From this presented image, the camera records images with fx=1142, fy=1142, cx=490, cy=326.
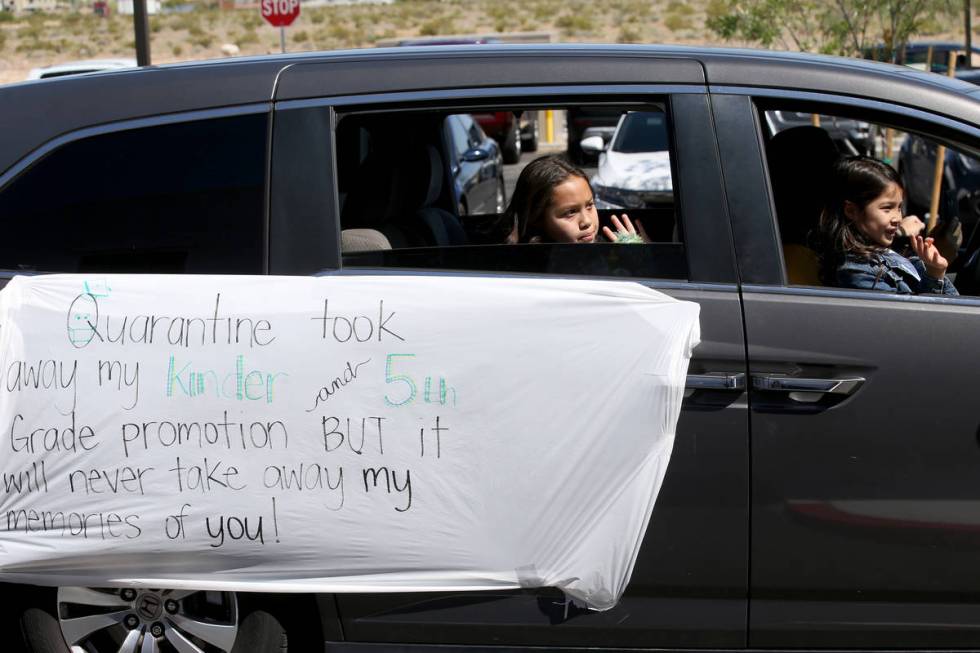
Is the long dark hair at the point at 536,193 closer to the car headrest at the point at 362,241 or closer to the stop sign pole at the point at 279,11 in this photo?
the car headrest at the point at 362,241

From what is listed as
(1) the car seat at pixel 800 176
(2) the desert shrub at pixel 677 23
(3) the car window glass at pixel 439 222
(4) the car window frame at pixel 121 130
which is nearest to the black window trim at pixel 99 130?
(4) the car window frame at pixel 121 130

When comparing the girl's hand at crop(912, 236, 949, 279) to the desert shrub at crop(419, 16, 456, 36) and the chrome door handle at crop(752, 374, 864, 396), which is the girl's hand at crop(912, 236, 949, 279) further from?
the desert shrub at crop(419, 16, 456, 36)

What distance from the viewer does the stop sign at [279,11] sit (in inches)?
606

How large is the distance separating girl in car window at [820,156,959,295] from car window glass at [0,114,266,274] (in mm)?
1577

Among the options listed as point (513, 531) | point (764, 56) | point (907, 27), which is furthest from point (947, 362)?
point (907, 27)

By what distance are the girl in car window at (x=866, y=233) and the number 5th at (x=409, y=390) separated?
1162 mm

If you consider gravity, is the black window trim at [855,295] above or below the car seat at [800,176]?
below

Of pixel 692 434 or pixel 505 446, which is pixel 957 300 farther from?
pixel 505 446

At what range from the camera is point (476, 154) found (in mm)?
8523

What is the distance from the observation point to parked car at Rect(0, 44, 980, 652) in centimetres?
263

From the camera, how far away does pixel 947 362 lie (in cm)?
263

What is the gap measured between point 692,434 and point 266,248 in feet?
3.70

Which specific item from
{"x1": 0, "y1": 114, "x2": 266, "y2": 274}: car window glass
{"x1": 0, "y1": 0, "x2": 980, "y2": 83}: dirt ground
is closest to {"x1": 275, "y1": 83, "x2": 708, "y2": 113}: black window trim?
{"x1": 0, "y1": 114, "x2": 266, "y2": 274}: car window glass

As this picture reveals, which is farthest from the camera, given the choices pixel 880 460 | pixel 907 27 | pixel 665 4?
pixel 665 4
